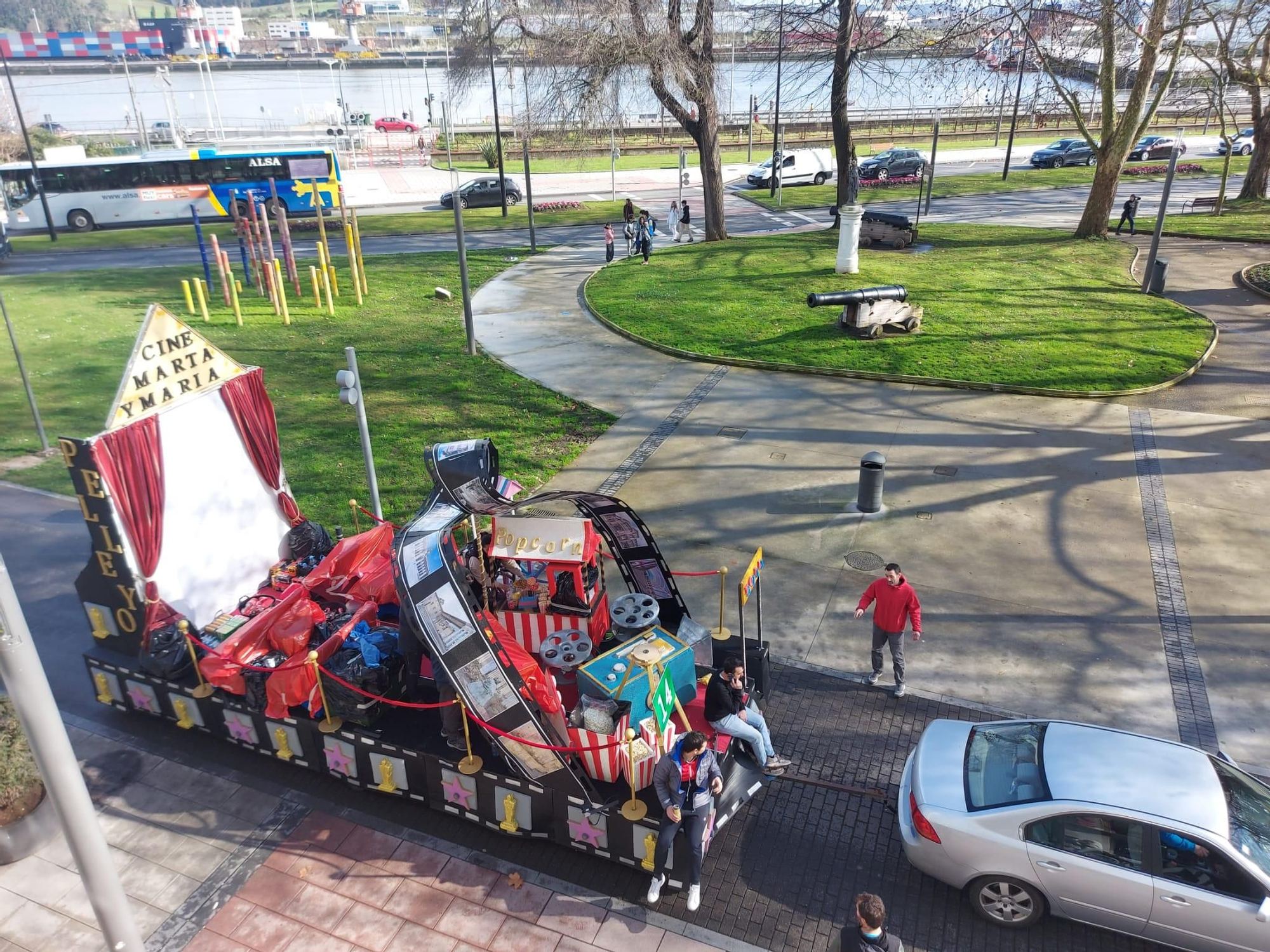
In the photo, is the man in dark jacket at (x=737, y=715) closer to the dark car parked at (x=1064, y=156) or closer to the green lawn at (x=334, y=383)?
the green lawn at (x=334, y=383)

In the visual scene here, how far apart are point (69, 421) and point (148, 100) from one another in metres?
132

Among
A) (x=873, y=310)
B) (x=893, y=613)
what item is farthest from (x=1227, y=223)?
(x=893, y=613)

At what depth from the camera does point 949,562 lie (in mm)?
11578

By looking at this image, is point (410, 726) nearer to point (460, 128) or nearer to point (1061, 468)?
point (1061, 468)

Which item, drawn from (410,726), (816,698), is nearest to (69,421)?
(410,726)

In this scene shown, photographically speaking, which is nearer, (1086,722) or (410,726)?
(410,726)

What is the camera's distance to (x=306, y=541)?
10.9m

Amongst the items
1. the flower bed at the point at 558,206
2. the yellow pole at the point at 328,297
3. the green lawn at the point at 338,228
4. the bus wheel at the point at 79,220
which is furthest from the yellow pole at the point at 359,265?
the bus wheel at the point at 79,220

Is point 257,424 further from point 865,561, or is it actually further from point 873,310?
point 873,310

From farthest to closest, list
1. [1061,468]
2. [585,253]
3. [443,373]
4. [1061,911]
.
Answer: [585,253], [443,373], [1061,468], [1061,911]

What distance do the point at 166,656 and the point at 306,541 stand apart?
2.62 m

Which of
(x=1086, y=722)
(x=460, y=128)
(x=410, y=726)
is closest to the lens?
(x=410, y=726)

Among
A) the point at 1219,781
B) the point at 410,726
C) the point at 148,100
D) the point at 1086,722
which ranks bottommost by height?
the point at 1086,722

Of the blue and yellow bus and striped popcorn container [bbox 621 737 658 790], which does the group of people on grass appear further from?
striped popcorn container [bbox 621 737 658 790]
